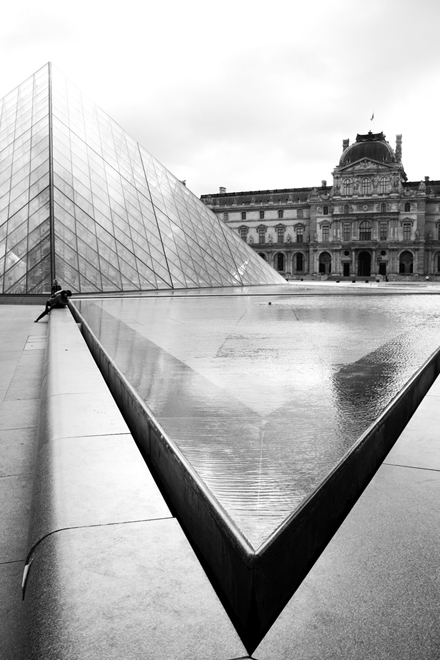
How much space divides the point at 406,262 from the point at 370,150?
58.0ft

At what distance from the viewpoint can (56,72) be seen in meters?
30.6

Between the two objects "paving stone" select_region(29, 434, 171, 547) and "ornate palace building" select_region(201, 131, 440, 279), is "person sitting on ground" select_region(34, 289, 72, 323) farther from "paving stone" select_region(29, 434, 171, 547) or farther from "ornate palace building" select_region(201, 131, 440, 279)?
"ornate palace building" select_region(201, 131, 440, 279)

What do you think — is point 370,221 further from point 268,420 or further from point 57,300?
point 268,420

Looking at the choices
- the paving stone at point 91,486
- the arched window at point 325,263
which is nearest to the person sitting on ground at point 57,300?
the paving stone at point 91,486

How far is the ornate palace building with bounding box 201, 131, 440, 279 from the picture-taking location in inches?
3157

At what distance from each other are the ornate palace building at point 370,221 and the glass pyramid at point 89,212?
52.5m

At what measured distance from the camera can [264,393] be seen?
3.63m

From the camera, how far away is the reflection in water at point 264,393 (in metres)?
2.00

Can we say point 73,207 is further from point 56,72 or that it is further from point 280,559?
point 280,559

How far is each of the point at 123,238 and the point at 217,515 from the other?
21.4 meters

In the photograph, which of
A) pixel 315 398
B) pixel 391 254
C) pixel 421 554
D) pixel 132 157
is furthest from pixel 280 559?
pixel 391 254

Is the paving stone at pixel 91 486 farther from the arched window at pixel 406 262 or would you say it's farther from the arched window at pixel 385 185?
the arched window at pixel 385 185

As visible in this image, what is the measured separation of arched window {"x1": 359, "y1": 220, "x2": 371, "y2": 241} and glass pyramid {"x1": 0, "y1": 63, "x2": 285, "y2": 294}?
5520cm

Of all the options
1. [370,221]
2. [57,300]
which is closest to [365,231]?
[370,221]
